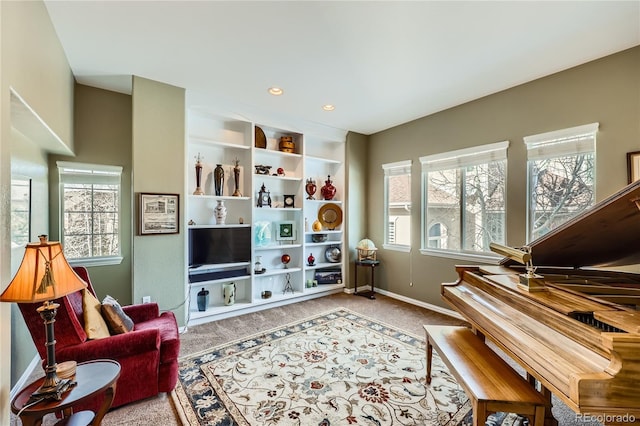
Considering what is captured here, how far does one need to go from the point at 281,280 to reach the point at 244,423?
279 centimetres

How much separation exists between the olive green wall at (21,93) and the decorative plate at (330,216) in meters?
3.51

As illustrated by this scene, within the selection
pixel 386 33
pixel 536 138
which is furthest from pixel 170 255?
pixel 536 138

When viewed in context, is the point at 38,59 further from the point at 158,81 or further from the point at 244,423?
the point at 244,423

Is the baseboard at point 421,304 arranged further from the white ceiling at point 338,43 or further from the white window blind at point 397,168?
the white ceiling at point 338,43

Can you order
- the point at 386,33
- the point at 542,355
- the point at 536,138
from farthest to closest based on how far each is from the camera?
the point at 536,138 < the point at 386,33 < the point at 542,355

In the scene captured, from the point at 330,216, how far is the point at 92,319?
3.62 meters

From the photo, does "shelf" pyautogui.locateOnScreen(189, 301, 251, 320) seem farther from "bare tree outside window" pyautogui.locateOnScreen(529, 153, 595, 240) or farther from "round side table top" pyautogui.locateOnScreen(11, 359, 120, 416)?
"bare tree outside window" pyautogui.locateOnScreen(529, 153, 595, 240)

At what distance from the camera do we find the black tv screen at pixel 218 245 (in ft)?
11.8

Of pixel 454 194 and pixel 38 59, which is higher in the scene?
pixel 38 59

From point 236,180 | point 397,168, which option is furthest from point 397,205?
point 236,180

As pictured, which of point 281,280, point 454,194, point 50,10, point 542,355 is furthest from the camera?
point 281,280

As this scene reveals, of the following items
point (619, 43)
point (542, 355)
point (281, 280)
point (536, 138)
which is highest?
point (619, 43)

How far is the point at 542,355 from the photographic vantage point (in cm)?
117

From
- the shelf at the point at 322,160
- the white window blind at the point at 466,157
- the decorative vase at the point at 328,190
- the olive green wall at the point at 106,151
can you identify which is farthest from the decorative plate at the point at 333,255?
the olive green wall at the point at 106,151
